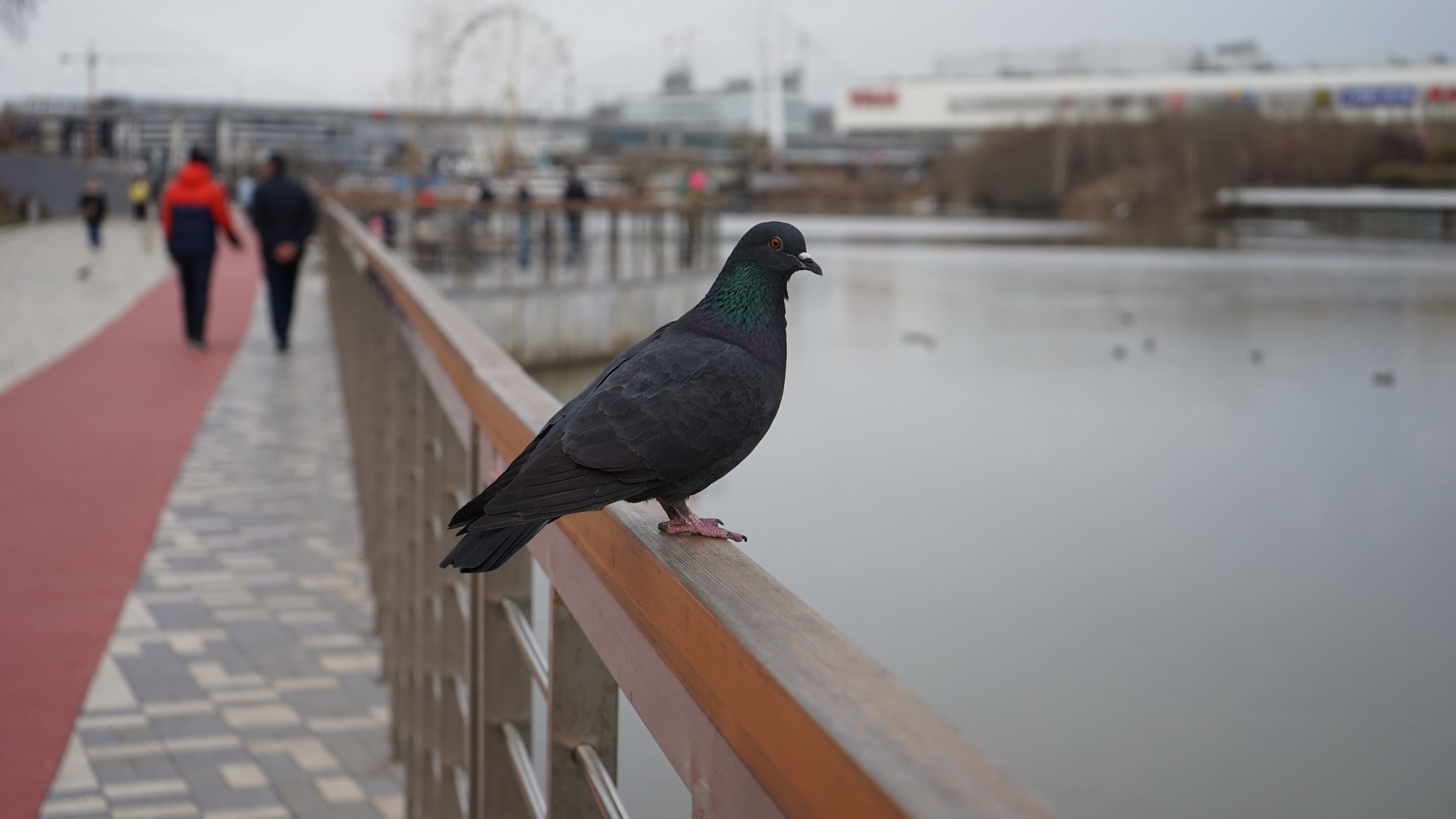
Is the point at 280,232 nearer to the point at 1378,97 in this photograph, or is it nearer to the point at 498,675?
A: the point at 498,675

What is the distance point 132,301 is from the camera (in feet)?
52.9

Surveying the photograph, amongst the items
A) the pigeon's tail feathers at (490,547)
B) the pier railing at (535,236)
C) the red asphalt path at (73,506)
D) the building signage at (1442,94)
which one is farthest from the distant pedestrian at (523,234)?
the building signage at (1442,94)

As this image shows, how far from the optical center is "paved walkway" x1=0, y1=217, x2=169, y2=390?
1192 centimetres

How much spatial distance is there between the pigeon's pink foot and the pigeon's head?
0.30 m

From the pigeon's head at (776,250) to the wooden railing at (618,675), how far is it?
1.01ft

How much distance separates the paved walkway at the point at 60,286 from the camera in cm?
1192

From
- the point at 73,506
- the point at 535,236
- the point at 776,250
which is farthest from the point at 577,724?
the point at 535,236

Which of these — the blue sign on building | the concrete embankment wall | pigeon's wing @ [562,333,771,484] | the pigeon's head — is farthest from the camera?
the blue sign on building

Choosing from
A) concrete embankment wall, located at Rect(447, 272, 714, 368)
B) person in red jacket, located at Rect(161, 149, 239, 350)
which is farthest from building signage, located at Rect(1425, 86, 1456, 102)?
person in red jacket, located at Rect(161, 149, 239, 350)

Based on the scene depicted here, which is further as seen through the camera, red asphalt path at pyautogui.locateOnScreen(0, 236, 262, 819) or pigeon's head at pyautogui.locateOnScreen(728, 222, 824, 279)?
red asphalt path at pyautogui.locateOnScreen(0, 236, 262, 819)

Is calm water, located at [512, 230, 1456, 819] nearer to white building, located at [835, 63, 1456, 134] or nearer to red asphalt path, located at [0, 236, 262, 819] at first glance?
red asphalt path, located at [0, 236, 262, 819]

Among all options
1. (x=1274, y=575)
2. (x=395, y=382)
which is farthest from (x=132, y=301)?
(x=395, y=382)

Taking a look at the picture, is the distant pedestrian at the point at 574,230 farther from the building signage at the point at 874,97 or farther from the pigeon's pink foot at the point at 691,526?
the building signage at the point at 874,97

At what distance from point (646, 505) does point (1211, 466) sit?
11287mm
